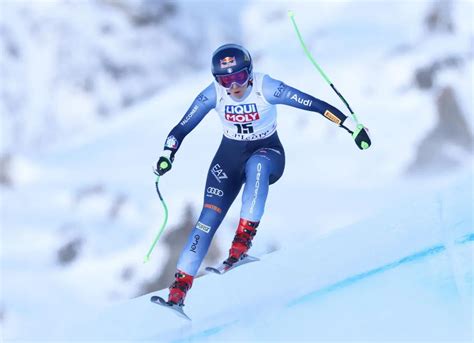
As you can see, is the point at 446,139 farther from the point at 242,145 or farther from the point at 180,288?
the point at 180,288

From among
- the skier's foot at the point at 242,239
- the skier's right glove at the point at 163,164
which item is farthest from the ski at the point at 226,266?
the skier's right glove at the point at 163,164

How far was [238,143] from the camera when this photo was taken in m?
6.09

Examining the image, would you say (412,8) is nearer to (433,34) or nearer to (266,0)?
(433,34)

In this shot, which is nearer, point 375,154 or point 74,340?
point 74,340

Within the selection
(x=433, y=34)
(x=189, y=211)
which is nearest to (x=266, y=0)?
(x=433, y=34)

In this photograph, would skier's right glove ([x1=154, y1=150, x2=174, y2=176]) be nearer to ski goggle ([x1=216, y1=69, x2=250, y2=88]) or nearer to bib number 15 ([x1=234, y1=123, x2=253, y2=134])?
bib number 15 ([x1=234, y1=123, x2=253, y2=134])

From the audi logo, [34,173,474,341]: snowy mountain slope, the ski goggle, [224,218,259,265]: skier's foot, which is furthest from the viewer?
the audi logo

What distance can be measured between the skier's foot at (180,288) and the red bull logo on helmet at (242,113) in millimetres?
1147

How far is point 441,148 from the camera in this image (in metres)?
20.7

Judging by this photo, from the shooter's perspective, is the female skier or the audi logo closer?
the female skier

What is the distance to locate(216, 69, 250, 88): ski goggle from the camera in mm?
5723

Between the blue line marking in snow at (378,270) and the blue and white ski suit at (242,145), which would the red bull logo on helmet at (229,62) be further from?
the blue line marking in snow at (378,270)

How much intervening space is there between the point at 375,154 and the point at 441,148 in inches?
75.2

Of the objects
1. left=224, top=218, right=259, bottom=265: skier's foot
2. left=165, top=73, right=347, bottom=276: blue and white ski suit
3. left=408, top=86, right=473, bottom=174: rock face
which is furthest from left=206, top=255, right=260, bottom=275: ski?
left=408, top=86, right=473, bottom=174: rock face
